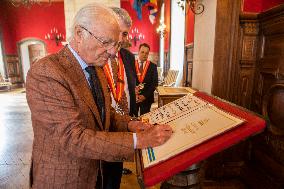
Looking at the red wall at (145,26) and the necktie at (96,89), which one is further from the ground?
the red wall at (145,26)

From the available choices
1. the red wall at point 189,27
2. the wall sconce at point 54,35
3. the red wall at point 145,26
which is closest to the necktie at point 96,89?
the red wall at point 189,27

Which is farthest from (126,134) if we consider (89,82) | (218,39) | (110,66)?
(218,39)

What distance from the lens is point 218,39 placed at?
2627mm

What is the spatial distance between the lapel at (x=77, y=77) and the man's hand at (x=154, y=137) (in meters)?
0.30

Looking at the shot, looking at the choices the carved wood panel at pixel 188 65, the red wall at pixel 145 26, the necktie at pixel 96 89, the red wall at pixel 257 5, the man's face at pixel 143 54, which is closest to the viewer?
the necktie at pixel 96 89

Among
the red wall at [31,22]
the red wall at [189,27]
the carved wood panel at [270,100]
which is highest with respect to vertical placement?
the red wall at [31,22]

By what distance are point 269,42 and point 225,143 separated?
1.92 meters

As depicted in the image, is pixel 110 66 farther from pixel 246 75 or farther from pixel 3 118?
pixel 3 118

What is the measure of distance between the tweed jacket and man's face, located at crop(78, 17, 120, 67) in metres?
0.09

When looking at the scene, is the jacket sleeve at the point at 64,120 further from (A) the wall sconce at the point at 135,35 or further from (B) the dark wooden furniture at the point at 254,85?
(A) the wall sconce at the point at 135,35

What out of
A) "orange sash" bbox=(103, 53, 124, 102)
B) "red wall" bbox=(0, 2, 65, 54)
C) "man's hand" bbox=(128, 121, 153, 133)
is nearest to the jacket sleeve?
"man's hand" bbox=(128, 121, 153, 133)

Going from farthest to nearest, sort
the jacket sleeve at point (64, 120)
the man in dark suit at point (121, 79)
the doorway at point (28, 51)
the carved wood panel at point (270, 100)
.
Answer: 1. the doorway at point (28, 51)
2. the carved wood panel at point (270, 100)
3. the man in dark suit at point (121, 79)
4. the jacket sleeve at point (64, 120)

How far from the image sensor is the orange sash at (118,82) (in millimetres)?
2359

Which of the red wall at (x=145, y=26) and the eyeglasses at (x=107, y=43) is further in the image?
the red wall at (x=145, y=26)
